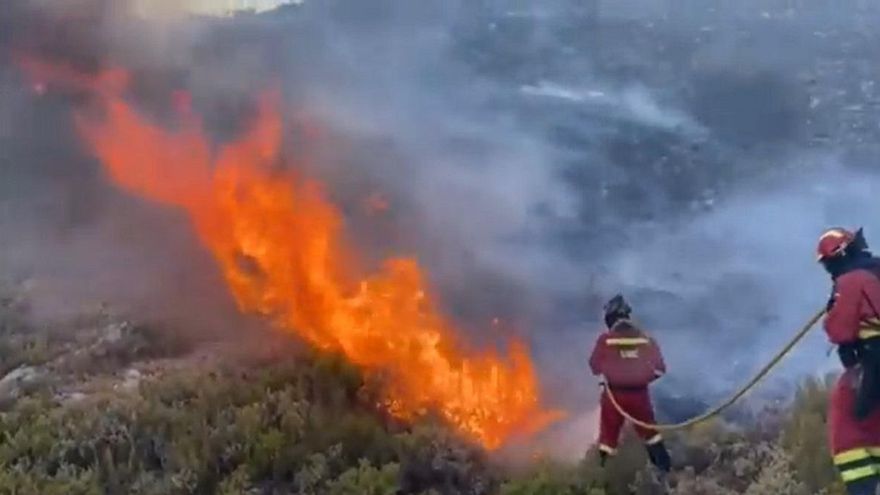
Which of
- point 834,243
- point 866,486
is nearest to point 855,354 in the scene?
point 834,243

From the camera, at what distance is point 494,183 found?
56.2ft

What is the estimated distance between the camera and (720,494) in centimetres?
799

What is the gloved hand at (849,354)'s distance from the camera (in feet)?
19.2

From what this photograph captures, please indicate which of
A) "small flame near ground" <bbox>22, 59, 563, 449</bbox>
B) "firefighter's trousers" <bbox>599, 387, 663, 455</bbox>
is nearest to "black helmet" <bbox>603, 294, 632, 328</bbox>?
"firefighter's trousers" <bbox>599, 387, 663, 455</bbox>

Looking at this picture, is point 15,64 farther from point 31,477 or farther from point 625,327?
point 625,327

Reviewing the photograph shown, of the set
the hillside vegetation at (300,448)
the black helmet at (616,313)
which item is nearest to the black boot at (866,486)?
the hillside vegetation at (300,448)

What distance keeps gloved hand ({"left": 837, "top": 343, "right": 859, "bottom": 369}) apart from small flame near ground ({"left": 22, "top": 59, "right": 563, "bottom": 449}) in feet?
13.6

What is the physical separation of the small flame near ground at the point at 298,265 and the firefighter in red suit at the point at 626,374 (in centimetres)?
153

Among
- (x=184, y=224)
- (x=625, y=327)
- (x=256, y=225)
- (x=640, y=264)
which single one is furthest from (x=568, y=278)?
(x=625, y=327)

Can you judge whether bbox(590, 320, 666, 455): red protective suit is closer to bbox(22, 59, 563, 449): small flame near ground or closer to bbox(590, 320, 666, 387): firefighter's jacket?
bbox(590, 320, 666, 387): firefighter's jacket

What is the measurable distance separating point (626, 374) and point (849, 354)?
8.39ft

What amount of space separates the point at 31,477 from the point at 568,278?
828 centimetres

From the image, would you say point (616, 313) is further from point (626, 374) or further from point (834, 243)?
point (834, 243)

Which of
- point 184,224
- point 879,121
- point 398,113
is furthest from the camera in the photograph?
point 879,121
